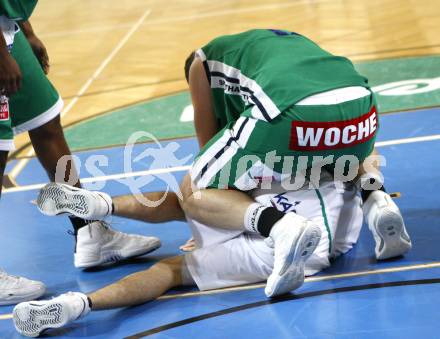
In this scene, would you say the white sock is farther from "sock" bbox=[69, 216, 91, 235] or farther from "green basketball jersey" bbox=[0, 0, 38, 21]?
"green basketball jersey" bbox=[0, 0, 38, 21]

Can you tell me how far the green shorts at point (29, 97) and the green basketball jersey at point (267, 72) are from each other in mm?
688

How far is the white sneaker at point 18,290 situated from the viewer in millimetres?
3492

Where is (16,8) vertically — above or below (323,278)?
above

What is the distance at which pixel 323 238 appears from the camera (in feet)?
11.2

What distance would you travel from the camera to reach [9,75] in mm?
3279

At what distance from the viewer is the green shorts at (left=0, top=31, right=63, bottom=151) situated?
11.6ft

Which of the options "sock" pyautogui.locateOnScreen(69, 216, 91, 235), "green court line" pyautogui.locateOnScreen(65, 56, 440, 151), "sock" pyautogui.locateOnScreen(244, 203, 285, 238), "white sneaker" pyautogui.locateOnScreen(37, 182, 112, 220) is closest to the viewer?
"sock" pyautogui.locateOnScreen(244, 203, 285, 238)

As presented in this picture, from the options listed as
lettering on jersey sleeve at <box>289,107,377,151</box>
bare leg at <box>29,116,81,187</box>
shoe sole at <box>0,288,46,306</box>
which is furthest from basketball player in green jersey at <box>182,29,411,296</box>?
shoe sole at <box>0,288,46,306</box>

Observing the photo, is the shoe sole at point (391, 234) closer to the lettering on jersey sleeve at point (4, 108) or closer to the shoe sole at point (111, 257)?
the shoe sole at point (111, 257)

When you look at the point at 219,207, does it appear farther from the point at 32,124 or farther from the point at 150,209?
the point at 32,124

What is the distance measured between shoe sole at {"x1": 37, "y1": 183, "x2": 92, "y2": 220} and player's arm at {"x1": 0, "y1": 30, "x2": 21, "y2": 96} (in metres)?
0.43

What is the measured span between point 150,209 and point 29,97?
0.68 meters

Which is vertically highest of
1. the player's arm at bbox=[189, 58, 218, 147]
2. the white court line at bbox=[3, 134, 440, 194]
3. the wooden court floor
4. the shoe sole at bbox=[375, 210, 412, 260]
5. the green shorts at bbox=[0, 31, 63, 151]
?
the green shorts at bbox=[0, 31, 63, 151]

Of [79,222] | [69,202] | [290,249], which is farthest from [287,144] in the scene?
[79,222]
